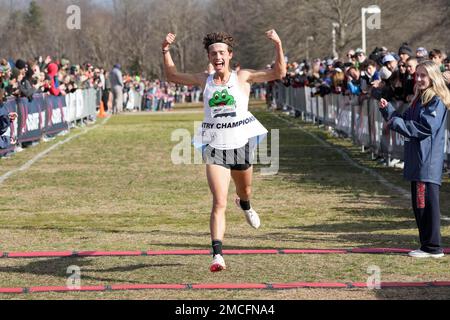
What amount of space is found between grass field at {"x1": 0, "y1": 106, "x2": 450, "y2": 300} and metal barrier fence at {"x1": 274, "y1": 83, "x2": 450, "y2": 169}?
1.37 feet

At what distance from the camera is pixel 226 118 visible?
9953 mm

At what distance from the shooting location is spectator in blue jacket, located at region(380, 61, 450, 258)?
10375 millimetres

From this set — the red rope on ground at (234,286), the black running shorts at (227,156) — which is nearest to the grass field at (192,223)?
the red rope on ground at (234,286)

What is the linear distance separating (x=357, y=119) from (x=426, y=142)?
14.7 m

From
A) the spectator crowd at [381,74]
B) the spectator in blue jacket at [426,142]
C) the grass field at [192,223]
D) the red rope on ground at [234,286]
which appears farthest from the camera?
the spectator crowd at [381,74]

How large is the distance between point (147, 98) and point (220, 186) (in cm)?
5407

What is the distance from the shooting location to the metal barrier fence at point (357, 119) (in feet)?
65.4

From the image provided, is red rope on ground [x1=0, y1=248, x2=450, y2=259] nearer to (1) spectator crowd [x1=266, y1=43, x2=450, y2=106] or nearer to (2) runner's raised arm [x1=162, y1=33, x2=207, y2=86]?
(2) runner's raised arm [x1=162, y1=33, x2=207, y2=86]

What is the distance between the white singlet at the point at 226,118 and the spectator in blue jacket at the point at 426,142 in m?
1.33

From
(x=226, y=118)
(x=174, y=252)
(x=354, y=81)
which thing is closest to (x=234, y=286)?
(x=226, y=118)

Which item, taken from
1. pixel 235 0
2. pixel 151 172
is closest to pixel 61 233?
pixel 151 172

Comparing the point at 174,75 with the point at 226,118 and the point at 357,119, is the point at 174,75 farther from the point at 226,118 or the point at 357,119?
the point at 357,119

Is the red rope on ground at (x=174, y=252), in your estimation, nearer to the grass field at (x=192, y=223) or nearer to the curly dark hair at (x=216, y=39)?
the grass field at (x=192, y=223)

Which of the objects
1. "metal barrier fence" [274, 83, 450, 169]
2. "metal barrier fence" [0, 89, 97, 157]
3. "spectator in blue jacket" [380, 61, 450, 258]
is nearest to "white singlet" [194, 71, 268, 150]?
"spectator in blue jacket" [380, 61, 450, 258]
